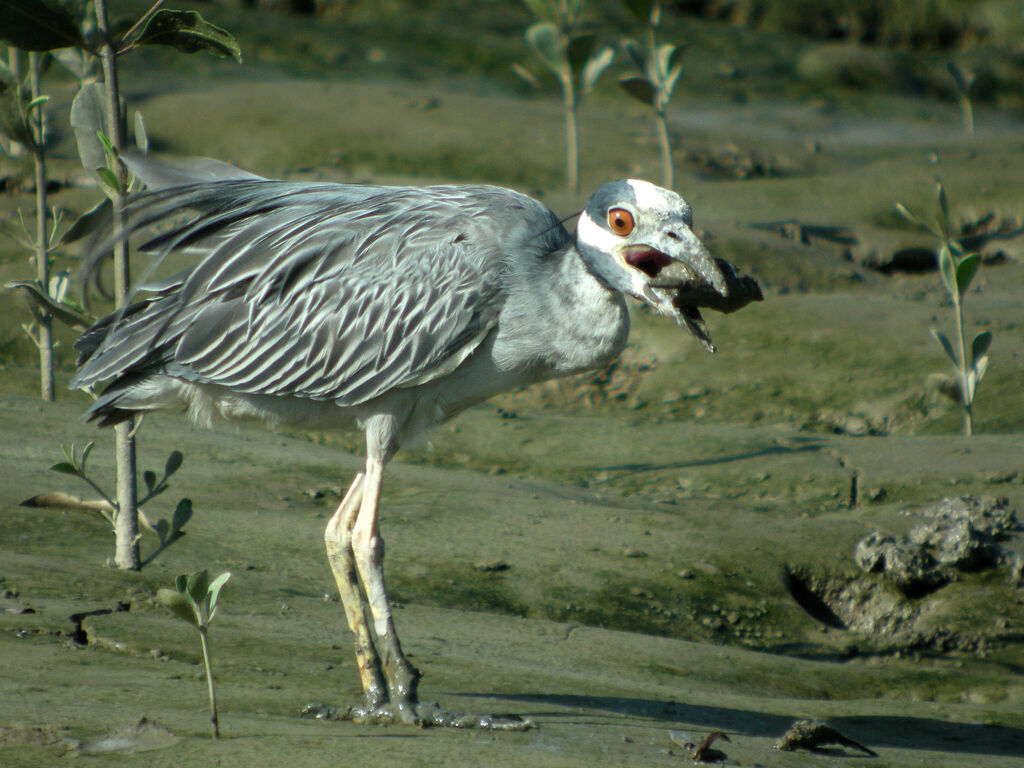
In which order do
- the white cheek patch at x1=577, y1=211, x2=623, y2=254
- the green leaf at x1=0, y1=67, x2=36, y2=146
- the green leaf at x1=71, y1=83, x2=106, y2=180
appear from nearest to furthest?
the white cheek patch at x1=577, y1=211, x2=623, y2=254, the green leaf at x1=71, y1=83, x2=106, y2=180, the green leaf at x1=0, y1=67, x2=36, y2=146

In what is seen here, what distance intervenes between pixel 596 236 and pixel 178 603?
5.56 feet

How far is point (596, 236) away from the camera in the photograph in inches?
145

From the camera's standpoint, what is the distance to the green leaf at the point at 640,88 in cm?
937

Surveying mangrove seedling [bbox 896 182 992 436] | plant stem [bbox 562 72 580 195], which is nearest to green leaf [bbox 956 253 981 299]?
mangrove seedling [bbox 896 182 992 436]

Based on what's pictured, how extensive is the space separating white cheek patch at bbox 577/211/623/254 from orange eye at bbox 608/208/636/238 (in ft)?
0.07

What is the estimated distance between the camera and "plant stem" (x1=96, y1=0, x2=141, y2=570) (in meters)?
4.32

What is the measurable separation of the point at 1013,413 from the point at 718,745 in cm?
457

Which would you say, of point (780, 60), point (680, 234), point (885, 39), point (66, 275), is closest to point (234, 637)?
point (680, 234)

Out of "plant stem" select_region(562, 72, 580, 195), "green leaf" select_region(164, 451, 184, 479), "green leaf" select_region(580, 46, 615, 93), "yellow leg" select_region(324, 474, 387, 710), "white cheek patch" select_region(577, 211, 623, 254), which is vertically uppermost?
"green leaf" select_region(580, 46, 615, 93)

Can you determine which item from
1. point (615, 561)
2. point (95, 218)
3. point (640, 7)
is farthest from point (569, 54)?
point (95, 218)

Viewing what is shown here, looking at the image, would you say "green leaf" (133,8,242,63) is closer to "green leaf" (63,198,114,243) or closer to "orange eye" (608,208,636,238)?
"green leaf" (63,198,114,243)

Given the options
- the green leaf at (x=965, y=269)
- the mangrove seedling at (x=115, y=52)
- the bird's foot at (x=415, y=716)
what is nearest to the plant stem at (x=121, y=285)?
the mangrove seedling at (x=115, y=52)

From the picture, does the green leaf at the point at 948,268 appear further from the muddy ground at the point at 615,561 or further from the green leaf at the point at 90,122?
the green leaf at the point at 90,122

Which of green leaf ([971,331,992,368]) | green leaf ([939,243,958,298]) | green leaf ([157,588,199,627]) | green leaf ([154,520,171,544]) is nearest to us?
green leaf ([157,588,199,627])
